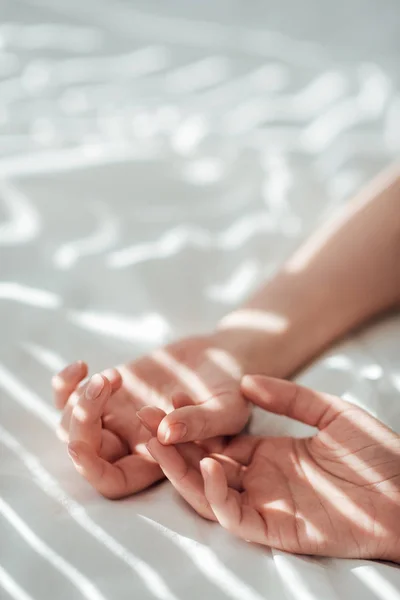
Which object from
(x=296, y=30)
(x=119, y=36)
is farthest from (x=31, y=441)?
(x=296, y=30)

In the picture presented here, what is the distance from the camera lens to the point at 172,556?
71cm

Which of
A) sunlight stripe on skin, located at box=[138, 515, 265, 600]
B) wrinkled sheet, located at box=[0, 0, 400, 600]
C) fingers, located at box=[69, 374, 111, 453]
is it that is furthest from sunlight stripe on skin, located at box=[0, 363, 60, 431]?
sunlight stripe on skin, located at box=[138, 515, 265, 600]

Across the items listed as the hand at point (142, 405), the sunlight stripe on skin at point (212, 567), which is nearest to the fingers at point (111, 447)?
the hand at point (142, 405)

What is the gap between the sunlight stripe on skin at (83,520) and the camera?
0.68 metres

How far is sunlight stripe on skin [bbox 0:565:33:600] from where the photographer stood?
665 mm

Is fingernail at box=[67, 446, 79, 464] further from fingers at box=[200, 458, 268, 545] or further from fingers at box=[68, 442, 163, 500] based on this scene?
fingers at box=[200, 458, 268, 545]

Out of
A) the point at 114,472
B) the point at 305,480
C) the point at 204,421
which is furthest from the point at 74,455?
the point at 305,480

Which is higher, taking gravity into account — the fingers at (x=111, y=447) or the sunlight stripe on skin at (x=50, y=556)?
the fingers at (x=111, y=447)

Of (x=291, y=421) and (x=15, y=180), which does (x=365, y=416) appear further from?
(x=15, y=180)

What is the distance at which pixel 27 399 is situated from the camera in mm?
912

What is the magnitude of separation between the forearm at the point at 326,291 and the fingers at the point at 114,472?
21 centimetres

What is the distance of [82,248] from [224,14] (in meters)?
1.01

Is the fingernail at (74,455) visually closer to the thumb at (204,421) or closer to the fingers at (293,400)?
the thumb at (204,421)

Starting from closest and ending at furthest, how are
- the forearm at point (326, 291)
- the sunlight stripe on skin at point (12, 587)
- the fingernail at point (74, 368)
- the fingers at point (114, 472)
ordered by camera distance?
the sunlight stripe on skin at point (12, 587) < the fingers at point (114, 472) < the fingernail at point (74, 368) < the forearm at point (326, 291)
